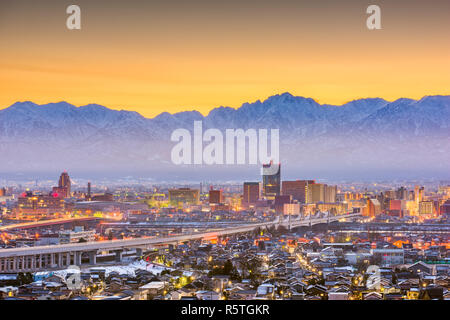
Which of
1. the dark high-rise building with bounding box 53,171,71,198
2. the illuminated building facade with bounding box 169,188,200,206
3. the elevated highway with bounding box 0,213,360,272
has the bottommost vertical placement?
the elevated highway with bounding box 0,213,360,272

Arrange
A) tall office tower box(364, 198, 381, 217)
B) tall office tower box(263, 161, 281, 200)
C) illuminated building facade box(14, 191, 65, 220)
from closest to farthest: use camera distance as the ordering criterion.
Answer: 1. tall office tower box(263, 161, 281, 200)
2. illuminated building facade box(14, 191, 65, 220)
3. tall office tower box(364, 198, 381, 217)

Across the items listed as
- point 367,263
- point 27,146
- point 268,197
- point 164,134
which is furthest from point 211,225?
point 367,263

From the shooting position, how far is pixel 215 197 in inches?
838

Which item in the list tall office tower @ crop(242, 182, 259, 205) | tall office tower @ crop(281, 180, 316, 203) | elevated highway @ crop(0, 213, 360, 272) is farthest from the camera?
tall office tower @ crop(281, 180, 316, 203)

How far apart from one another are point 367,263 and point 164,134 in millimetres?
5837

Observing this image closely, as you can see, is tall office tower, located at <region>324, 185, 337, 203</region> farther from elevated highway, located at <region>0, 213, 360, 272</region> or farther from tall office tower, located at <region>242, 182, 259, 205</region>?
elevated highway, located at <region>0, 213, 360, 272</region>

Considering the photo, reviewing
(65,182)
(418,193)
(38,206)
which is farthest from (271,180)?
(38,206)

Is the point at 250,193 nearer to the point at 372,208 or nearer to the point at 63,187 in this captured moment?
the point at 372,208

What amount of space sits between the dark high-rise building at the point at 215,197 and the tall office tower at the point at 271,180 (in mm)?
1340

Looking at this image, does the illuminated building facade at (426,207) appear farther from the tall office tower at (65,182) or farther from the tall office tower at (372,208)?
the tall office tower at (65,182)

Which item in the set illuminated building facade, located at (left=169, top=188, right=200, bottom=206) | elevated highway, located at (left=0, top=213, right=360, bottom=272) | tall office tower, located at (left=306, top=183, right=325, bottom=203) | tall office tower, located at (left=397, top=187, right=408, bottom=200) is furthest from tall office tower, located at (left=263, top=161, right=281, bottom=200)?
tall office tower, located at (left=397, top=187, right=408, bottom=200)

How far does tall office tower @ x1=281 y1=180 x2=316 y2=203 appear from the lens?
2149cm

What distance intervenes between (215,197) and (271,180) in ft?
7.31

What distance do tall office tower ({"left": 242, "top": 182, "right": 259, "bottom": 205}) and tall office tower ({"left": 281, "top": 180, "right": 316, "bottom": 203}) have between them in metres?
0.83
